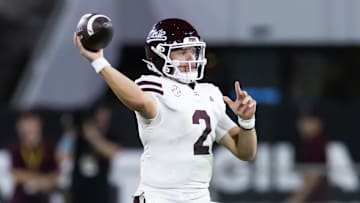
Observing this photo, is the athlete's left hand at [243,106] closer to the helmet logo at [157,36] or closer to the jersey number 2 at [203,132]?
the jersey number 2 at [203,132]

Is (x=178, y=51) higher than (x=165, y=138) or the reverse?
higher

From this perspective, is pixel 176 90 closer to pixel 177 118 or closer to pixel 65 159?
pixel 177 118

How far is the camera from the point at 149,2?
14.4m

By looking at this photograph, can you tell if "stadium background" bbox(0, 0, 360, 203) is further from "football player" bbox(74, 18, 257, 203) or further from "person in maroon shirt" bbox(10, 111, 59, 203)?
"football player" bbox(74, 18, 257, 203)

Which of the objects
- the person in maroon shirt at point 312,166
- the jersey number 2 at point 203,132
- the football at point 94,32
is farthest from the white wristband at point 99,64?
the person in maroon shirt at point 312,166

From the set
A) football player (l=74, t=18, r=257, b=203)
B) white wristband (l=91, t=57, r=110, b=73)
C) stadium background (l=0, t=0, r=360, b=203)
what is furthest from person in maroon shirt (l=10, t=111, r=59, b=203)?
white wristband (l=91, t=57, r=110, b=73)

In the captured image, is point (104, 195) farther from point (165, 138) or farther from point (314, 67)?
point (165, 138)

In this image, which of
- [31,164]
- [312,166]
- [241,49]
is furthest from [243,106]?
[241,49]

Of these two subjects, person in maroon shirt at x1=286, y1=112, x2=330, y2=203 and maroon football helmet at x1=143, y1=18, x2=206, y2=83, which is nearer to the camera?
maroon football helmet at x1=143, y1=18, x2=206, y2=83

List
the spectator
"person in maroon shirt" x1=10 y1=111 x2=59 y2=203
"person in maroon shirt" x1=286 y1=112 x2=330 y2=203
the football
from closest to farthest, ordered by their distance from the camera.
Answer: the football < "person in maroon shirt" x1=10 y1=111 x2=59 y2=203 < the spectator < "person in maroon shirt" x1=286 y1=112 x2=330 y2=203

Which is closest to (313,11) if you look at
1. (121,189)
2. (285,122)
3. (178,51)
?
(285,122)

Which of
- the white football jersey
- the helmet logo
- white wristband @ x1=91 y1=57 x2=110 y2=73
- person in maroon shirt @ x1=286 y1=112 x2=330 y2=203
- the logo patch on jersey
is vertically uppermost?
the helmet logo

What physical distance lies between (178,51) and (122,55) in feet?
28.4

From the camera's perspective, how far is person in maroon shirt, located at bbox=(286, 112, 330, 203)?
38.0 ft
